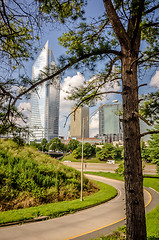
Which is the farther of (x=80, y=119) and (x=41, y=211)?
(x=80, y=119)

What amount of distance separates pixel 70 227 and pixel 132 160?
7.26 metres

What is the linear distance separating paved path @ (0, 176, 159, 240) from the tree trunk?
543 centimetres

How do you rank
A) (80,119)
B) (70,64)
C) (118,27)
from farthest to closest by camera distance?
(80,119) < (70,64) < (118,27)

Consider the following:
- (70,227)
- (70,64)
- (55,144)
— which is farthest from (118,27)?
(55,144)

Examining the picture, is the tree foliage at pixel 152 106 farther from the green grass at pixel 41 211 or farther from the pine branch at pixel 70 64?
the green grass at pixel 41 211

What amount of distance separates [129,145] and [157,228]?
6354 millimetres

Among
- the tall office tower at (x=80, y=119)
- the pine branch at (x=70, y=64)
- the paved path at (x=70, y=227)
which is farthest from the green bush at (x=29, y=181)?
the pine branch at (x=70, y=64)

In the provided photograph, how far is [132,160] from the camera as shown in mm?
3064

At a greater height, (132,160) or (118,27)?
(118,27)

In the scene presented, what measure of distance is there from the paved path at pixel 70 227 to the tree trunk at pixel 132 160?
543 centimetres

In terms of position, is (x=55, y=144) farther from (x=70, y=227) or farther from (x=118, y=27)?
(x=118, y=27)

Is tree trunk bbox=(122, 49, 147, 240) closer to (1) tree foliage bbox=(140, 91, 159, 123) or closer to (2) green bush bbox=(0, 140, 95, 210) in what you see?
(1) tree foliage bbox=(140, 91, 159, 123)

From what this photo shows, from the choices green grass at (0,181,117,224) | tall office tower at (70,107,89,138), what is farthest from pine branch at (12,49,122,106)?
green grass at (0,181,117,224)

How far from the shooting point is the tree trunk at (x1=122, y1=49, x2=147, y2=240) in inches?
117
